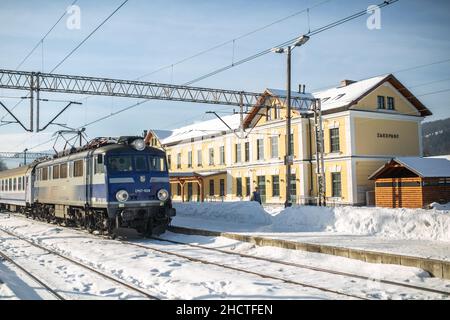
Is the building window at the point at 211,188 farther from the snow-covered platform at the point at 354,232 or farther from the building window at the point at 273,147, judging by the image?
the snow-covered platform at the point at 354,232

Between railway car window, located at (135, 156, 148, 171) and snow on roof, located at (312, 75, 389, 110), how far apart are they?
61.7 ft

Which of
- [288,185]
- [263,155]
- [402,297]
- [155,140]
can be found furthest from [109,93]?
[155,140]

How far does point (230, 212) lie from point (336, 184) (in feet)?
42.2

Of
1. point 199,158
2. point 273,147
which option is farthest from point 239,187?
point 199,158

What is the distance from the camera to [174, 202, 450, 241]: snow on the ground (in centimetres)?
1398

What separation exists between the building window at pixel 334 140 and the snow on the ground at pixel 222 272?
1892 centimetres

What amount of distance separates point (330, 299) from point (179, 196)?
42151 mm

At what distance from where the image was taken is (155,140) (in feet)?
180

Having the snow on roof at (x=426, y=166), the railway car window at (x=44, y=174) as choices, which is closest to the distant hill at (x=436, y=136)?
the snow on roof at (x=426, y=166)

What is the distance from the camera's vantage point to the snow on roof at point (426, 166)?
24.9 m

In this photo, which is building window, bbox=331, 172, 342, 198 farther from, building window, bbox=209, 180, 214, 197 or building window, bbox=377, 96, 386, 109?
building window, bbox=209, 180, 214, 197

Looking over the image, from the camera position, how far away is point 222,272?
9867mm

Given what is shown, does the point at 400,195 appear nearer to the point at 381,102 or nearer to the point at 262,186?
the point at 381,102

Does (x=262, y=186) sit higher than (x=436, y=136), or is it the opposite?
(x=436, y=136)
